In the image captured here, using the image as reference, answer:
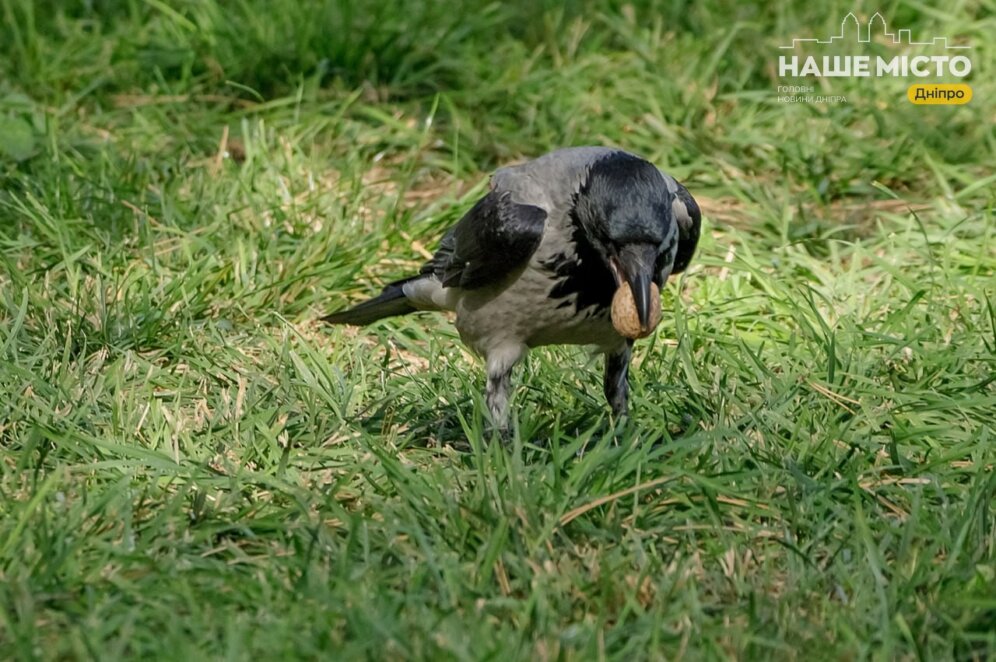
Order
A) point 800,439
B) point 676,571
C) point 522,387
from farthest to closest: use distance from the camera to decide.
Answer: point 522,387
point 800,439
point 676,571

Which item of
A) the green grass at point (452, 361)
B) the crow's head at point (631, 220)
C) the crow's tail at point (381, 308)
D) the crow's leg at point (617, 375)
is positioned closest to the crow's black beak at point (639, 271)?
the crow's head at point (631, 220)

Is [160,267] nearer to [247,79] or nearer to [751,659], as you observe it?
[247,79]

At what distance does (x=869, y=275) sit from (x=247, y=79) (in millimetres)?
3090

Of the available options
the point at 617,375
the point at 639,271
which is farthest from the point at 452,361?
the point at 639,271

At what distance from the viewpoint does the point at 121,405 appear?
4.58 meters

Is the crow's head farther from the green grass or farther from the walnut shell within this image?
the green grass

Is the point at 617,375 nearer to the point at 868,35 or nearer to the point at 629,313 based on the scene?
the point at 629,313

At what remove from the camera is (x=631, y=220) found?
13.4 ft

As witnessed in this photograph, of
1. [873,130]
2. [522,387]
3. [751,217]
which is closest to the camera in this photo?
[522,387]

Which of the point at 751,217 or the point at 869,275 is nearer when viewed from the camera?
the point at 869,275

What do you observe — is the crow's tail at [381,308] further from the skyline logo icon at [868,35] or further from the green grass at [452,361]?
the skyline logo icon at [868,35]

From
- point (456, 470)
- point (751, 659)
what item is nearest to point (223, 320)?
point (456, 470)

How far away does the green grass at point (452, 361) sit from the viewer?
134 inches

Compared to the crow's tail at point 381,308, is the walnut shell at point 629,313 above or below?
above
